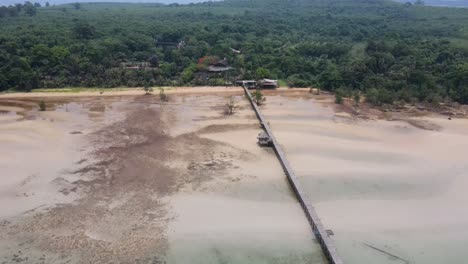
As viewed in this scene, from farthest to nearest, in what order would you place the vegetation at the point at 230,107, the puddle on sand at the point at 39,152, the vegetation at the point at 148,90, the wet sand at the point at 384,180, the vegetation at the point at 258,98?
the vegetation at the point at 148,90, the vegetation at the point at 258,98, the vegetation at the point at 230,107, the puddle on sand at the point at 39,152, the wet sand at the point at 384,180

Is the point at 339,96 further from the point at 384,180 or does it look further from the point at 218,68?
the point at 384,180

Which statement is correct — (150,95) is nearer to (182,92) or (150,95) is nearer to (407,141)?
(182,92)

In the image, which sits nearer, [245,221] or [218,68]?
[245,221]

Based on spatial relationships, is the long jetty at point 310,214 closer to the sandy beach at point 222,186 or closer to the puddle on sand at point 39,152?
the sandy beach at point 222,186

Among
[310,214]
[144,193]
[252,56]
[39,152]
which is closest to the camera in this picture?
[310,214]

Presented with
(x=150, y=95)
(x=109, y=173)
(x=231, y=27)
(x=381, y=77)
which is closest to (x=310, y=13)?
(x=231, y=27)

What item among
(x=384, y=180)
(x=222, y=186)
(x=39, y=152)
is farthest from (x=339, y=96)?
(x=39, y=152)

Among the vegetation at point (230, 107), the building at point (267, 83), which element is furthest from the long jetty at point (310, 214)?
the building at point (267, 83)
